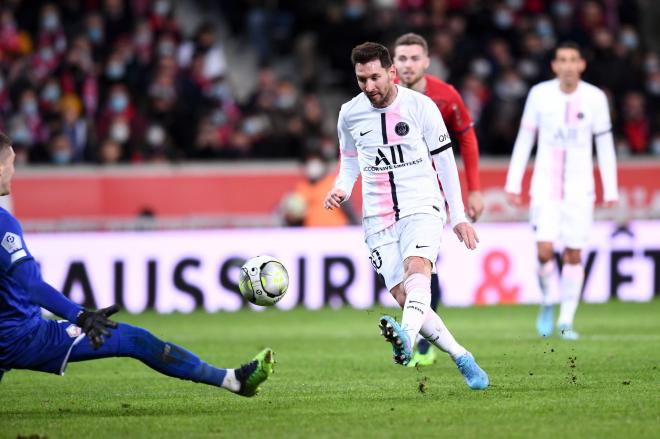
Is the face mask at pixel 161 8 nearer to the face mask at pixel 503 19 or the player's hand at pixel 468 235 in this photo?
the face mask at pixel 503 19

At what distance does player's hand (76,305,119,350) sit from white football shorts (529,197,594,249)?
6.17 meters

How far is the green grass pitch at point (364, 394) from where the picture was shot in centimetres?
729

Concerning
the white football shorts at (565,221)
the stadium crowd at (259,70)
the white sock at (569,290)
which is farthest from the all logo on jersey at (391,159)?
the stadium crowd at (259,70)

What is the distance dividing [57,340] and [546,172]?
6.29 metres

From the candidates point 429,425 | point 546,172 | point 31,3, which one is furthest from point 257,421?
point 31,3

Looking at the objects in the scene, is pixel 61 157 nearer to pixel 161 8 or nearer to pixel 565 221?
pixel 161 8

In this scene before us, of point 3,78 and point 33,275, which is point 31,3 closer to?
point 3,78

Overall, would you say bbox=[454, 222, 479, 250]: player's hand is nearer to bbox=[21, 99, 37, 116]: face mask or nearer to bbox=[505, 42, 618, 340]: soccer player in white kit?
bbox=[505, 42, 618, 340]: soccer player in white kit

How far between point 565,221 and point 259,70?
10.8m

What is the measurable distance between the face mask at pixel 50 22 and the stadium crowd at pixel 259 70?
0.02 meters

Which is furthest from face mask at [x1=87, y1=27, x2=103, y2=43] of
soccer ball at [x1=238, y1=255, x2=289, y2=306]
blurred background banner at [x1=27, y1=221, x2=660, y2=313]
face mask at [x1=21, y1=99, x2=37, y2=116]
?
soccer ball at [x1=238, y1=255, x2=289, y2=306]

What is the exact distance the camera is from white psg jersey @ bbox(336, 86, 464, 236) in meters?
8.66

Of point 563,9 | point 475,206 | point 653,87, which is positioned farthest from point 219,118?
point 475,206

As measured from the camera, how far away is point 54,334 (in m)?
7.57
